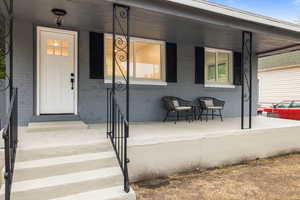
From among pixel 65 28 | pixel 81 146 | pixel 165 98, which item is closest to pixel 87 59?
pixel 65 28

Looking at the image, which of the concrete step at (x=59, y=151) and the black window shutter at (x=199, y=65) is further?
the black window shutter at (x=199, y=65)

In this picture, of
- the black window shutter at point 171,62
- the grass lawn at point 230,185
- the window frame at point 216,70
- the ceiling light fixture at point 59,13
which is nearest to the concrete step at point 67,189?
the grass lawn at point 230,185

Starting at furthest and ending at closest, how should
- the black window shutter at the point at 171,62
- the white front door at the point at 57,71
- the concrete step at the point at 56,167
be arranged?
the black window shutter at the point at 171,62 < the white front door at the point at 57,71 < the concrete step at the point at 56,167

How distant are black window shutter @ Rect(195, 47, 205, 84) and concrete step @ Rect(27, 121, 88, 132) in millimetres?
3485

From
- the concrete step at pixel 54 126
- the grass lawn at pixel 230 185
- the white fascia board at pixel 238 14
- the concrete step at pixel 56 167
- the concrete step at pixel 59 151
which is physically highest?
the white fascia board at pixel 238 14

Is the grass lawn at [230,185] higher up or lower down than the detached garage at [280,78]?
lower down

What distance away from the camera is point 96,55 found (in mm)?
5004

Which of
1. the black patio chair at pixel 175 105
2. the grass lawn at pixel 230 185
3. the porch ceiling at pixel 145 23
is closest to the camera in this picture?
the grass lawn at pixel 230 185

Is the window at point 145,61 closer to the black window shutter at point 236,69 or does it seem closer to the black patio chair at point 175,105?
the black patio chair at point 175,105

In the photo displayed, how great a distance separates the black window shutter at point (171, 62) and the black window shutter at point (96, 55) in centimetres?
172

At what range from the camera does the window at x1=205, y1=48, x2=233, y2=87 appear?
21.9ft

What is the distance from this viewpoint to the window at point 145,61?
5.50 m

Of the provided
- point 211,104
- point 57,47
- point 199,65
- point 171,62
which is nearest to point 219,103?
point 211,104

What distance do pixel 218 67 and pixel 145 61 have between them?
252cm
